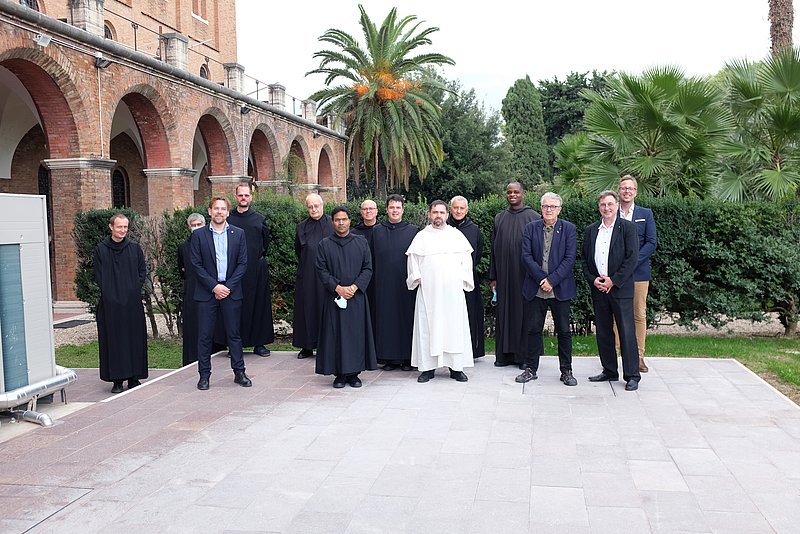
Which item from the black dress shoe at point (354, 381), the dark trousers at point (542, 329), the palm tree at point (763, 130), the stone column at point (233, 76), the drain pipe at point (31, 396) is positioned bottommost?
the black dress shoe at point (354, 381)

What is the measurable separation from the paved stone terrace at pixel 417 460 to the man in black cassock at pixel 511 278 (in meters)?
0.78

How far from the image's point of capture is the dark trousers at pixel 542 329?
7051 mm

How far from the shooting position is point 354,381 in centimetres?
711

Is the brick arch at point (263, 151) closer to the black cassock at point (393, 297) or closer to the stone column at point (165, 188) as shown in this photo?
the stone column at point (165, 188)

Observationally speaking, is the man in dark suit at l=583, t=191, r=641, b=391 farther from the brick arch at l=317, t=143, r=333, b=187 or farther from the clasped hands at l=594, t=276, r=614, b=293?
the brick arch at l=317, t=143, r=333, b=187

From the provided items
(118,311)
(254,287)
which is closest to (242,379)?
(118,311)

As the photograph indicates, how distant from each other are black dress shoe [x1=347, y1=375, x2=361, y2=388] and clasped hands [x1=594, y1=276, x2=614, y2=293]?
2.46 meters

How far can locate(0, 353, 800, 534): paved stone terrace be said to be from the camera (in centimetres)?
388

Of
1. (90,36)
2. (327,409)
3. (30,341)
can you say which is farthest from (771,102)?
(90,36)

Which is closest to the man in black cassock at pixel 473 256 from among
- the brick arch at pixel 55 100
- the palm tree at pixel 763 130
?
the palm tree at pixel 763 130

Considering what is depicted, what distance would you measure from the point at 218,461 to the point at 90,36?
13.1 meters

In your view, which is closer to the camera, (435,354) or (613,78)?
(435,354)

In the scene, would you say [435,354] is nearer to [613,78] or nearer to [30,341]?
[30,341]

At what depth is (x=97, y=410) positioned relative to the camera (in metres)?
6.30
